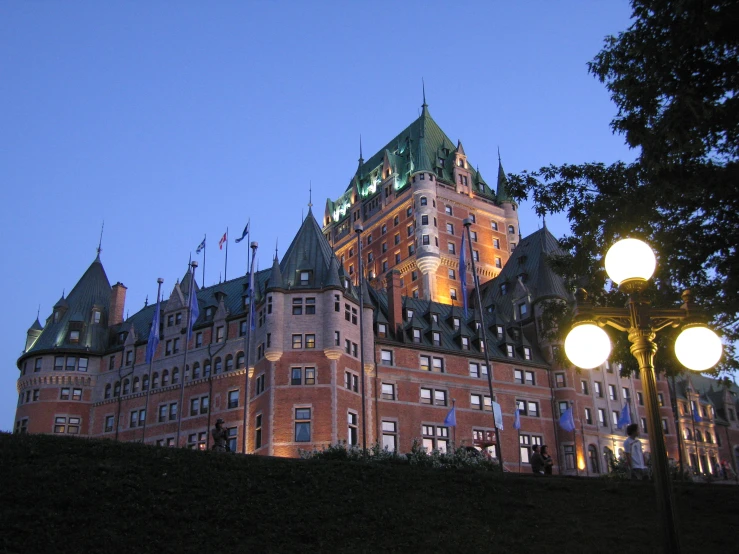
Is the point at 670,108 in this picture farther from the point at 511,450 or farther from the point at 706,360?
the point at 511,450

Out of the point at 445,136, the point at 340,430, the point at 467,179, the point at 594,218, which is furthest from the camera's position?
the point at 445,136

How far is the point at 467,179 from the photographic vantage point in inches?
4117

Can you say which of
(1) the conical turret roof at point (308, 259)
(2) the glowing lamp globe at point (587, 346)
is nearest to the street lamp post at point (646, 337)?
(2) the glowing lamp globe at point (587, 346)

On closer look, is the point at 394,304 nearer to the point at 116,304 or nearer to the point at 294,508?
the point at 116,304

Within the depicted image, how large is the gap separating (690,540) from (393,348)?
3817 cm

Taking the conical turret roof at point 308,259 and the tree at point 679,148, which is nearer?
the tree at point 679,148

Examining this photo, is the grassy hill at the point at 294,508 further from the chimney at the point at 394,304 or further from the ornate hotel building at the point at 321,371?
the chimney at the point at 394,304

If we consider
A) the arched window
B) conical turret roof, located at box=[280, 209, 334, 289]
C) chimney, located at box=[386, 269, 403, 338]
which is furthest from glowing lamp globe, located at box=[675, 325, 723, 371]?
the arched window

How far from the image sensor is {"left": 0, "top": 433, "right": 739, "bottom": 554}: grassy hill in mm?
21688

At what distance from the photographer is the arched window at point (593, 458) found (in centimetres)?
6700

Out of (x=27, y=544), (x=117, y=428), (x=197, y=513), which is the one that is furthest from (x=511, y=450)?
(x=27, y=544)

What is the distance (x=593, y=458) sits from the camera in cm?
6762

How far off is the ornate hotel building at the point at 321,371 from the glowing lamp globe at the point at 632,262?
37.3 meters

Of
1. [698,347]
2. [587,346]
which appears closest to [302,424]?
[587,346]
